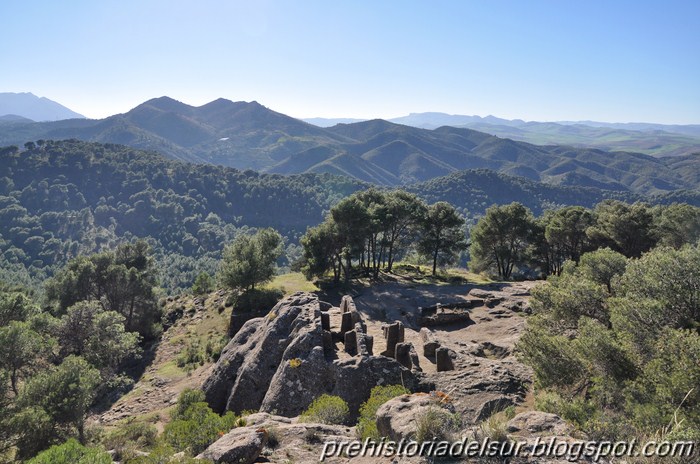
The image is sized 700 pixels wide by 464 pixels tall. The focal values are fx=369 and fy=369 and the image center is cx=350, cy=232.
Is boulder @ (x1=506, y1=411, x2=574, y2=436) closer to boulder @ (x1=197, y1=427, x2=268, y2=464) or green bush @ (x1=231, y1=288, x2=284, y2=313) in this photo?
boulder @ (x1=197, y1=427, x2=268, y2=464)

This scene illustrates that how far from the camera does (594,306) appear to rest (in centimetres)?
1967

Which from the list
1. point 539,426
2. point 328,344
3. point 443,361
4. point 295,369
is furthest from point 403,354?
point 539,426

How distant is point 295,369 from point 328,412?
14.3 ft

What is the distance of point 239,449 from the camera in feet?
36.4

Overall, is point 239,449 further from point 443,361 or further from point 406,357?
point 443,361

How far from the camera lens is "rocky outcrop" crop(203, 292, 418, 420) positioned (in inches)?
681

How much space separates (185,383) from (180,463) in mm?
25339

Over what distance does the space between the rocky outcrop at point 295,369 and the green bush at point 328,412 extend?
1.64 metres

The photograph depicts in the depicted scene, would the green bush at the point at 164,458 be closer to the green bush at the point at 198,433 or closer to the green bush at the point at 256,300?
the green bush at the point at 198,433

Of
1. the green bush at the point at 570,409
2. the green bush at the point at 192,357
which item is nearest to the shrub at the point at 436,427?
the green bush at the point at 570,409

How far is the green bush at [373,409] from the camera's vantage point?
11.6 metres

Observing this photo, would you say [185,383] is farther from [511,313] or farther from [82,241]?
[82,241]

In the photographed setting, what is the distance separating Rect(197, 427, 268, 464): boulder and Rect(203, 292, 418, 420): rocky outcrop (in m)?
5.71

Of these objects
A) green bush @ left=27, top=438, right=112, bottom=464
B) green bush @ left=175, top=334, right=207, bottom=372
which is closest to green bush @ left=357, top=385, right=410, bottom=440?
green bush @ left=27, top=438, right=112, bottom=464
